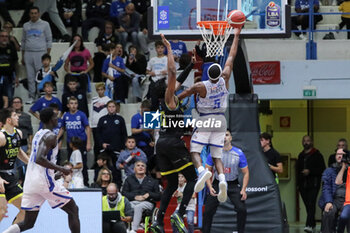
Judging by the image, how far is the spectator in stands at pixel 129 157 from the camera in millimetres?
19156

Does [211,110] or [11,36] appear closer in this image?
[211,110]

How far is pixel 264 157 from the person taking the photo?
17.5 metres

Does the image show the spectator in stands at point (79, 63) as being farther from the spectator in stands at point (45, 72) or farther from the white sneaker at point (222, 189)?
the white sneaker at point (222, 189)

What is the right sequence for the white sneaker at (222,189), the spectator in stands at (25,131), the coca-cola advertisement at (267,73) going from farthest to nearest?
the coca-cola advertisement at (267,73) < the spectator in stands at (25,131) < the white sneaker at (222,189)

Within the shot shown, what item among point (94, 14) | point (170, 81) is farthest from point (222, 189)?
point (94, 14)

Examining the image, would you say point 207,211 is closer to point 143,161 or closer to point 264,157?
point 264,157

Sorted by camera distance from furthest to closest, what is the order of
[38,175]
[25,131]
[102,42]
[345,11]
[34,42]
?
1. [34,42]
2. [102,42]
3. [345,11]
4. [25,131]
5. [38,175]

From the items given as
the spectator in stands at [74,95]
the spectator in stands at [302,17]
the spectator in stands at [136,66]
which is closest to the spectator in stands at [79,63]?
the spectator in stands at [74,95]

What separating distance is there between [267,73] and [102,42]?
4.45m

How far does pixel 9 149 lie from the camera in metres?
14.8

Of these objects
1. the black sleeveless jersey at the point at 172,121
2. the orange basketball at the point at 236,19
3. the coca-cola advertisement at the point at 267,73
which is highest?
the orange basketball at the point at 236,19

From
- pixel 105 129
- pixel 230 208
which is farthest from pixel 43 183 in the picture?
pixel 105 129

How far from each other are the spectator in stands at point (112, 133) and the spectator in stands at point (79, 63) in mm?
1911

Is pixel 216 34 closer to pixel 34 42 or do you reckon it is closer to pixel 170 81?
pixel 170 81
